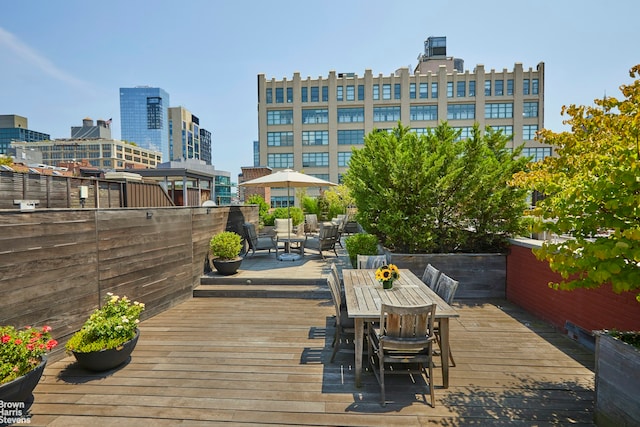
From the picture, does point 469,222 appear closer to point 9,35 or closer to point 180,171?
point 180,171

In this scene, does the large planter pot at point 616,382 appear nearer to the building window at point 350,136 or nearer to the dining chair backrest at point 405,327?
the dining chair backrest at point 405,327

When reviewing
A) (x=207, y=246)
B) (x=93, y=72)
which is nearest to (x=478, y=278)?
(x=207, y=246)

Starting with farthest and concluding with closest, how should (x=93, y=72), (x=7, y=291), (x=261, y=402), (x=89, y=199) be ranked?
1. (x=93, y=72)
2. (x=89, y=199)
3. (x=7, y=291)
4. (x=261, y=402)

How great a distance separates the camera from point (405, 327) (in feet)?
9.91

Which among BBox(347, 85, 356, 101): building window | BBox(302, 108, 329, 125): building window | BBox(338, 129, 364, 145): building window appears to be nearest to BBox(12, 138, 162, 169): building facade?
BBox(302, 108, 329, 125): building window

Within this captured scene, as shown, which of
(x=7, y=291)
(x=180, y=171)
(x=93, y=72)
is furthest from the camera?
(x=93, y=72)

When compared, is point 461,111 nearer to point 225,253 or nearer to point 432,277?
point 225,253

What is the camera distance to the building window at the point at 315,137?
43.2 m

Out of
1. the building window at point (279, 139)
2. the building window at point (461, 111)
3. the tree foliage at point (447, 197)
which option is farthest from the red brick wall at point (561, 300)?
the building window at point (461, 111)

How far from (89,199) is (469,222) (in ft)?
26.3

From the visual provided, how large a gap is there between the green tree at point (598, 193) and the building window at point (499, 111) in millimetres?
45147

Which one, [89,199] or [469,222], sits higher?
[89,199]

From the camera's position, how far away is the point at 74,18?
7.43 meters

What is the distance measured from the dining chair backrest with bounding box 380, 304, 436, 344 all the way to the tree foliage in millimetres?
3611
